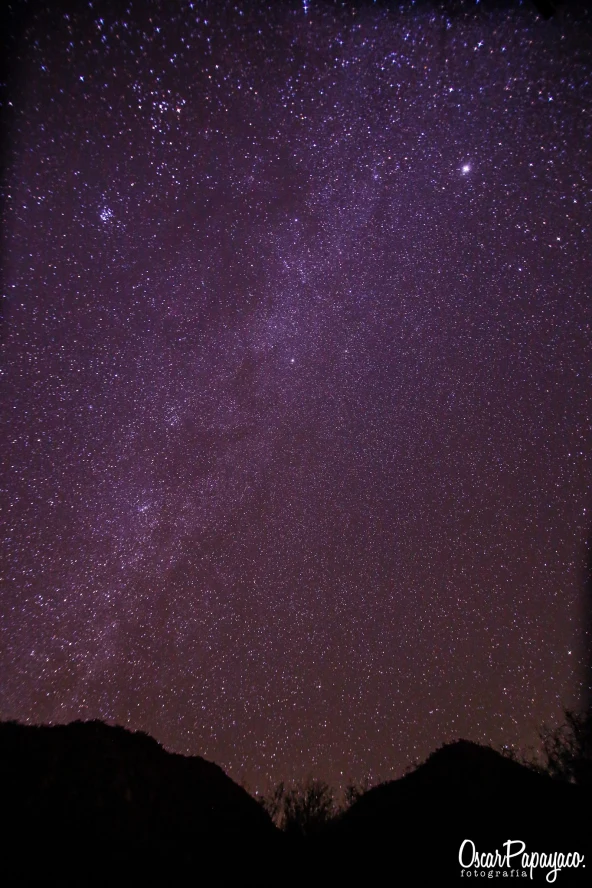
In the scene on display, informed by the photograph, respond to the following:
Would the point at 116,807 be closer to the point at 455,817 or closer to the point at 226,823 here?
the point at 226,823

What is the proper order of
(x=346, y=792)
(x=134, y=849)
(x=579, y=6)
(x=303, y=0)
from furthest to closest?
(x=346, y=792), (x=134, y=849), (x=303, y=0), (x=579, y=6)

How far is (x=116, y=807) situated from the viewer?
4.98 meters

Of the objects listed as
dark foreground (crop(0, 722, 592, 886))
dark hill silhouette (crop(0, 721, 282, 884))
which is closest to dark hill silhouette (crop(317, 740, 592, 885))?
dark foreground (crop(0, 722, 592, 886))

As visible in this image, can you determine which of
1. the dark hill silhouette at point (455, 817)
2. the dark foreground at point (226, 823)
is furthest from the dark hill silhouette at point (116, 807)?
the dark hill silhouette at point (455, 817)

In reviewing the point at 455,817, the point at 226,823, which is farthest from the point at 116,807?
the point at 455,817

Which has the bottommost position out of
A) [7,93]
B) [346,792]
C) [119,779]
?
[346,792]

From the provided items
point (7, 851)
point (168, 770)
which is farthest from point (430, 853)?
point (7, 851)

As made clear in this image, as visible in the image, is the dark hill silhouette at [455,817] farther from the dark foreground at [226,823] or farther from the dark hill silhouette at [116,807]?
the dark hill silhouette at [116,807]

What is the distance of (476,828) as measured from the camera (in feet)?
15.9

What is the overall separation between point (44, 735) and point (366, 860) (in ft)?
17.2

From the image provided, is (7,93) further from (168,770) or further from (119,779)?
(168,770)

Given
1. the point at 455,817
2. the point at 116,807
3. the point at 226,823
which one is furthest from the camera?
the point at 226,823

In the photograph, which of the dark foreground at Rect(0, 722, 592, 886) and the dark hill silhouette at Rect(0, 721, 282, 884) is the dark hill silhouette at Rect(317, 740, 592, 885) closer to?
the dark foreground at Rect(0, 722, 592, 886)

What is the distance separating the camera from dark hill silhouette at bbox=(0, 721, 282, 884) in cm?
427
